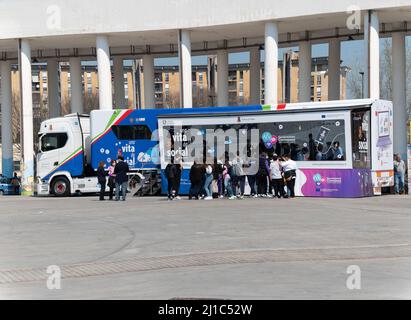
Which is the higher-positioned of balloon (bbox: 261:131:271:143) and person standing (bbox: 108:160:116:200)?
balloon (bbox: 261:131:271:143)

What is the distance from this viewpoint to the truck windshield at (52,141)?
35000mm

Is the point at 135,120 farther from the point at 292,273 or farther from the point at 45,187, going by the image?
the point at 292,273

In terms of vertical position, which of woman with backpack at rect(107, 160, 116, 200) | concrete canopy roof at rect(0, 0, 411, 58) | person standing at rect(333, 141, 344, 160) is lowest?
woman with backpack at rect(107, 160, 116, 200)

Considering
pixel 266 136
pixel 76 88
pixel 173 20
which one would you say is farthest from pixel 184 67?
pixel 266 136

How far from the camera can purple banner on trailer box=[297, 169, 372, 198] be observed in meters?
27.7

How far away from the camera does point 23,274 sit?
11555 millimetres

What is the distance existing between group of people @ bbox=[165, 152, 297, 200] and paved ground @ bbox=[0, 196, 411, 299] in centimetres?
455

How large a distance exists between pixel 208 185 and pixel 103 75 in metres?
14.3

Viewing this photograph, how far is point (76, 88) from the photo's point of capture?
49219 millimetres

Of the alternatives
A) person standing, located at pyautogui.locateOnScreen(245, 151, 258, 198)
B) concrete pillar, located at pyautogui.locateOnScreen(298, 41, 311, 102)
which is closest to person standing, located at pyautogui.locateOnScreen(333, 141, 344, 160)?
person standing, located at pyautogui.locateOnScreen(245, 151, 258, 198)

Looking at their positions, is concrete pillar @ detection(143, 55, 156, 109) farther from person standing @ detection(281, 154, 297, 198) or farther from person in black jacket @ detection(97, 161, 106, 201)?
person standing @ detection(281, 154, 297, 198)

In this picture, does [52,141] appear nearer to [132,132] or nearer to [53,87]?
[132,132]
